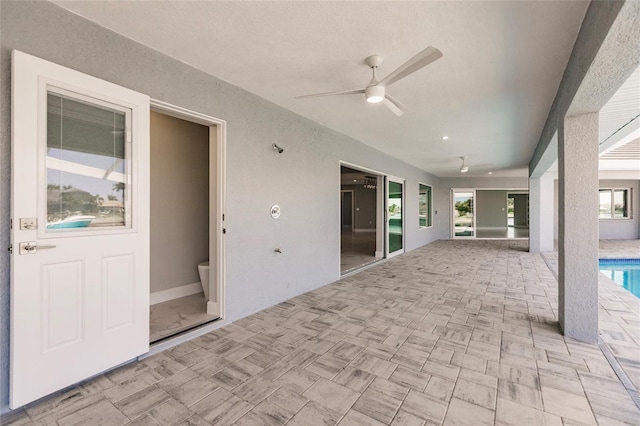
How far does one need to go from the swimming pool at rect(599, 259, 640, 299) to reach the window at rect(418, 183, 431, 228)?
434 cm

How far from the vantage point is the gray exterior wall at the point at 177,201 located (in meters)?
→ 3.76

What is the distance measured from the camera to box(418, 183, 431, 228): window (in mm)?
9273

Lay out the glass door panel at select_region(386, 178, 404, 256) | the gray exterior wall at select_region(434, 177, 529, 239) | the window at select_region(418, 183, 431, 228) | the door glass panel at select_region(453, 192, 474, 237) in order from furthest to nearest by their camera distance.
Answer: the door glass panel at select_region(453, 192, 474, 237) → the gray exterior wall at select_region(434, 177, 529, 239) → the window at select_region(418, 183, 431, 228) → the glass door panel at select_region(386, 178, 404, 256)

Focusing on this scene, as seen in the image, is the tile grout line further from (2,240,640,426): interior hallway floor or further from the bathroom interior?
the bathroom interior

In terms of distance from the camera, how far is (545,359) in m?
2.35

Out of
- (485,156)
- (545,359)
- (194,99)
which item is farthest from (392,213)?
(194,99)

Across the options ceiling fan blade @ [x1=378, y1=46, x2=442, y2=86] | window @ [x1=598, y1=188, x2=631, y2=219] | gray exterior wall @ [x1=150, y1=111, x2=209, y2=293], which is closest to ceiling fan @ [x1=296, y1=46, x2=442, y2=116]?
ceiling fan blade @ [x1=378, y1=46, x2=442, y2=86]

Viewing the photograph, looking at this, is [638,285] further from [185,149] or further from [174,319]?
[185,149]

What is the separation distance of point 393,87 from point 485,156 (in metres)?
4.99

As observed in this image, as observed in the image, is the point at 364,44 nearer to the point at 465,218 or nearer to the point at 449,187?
the point at 449,187

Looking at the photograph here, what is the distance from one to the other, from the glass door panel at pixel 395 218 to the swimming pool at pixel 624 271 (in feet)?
13.5

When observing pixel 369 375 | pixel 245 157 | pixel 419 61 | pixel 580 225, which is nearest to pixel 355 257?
pixel 245 157

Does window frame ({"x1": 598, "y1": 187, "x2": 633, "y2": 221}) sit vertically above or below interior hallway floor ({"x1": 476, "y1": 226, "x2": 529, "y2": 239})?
above

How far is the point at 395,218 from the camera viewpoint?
7.49 metres
